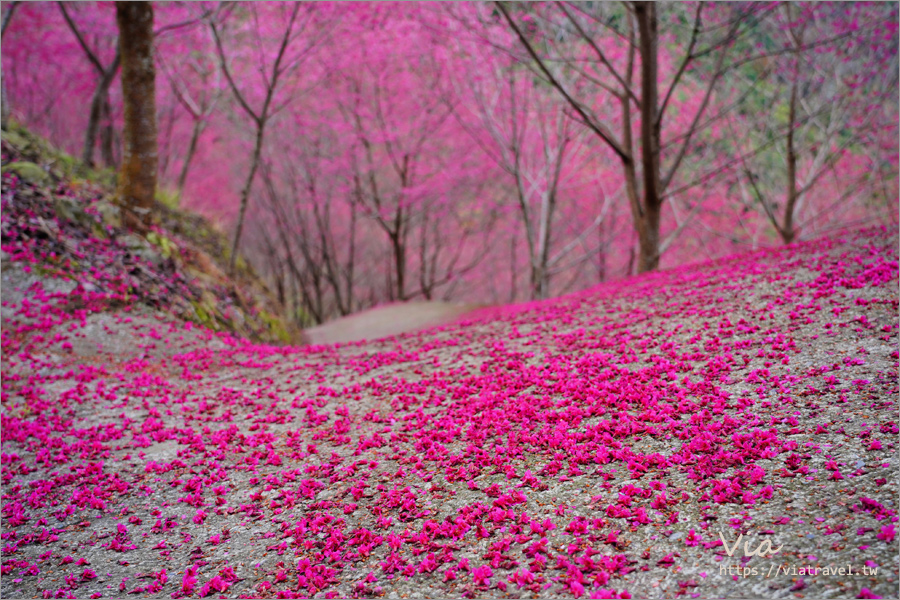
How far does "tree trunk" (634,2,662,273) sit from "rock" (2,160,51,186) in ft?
31.5

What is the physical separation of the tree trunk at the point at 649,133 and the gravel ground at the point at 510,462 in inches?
131

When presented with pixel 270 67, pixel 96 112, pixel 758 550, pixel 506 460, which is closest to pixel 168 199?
pixel 96 112

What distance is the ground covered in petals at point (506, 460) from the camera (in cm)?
267

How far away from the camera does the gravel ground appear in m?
2.66

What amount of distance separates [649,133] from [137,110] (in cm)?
881

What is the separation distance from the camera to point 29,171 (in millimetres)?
8516

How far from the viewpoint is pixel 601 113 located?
14203mm

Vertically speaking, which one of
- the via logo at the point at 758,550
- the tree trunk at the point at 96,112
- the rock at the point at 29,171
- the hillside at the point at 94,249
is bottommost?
the via logo at the point at 758,550

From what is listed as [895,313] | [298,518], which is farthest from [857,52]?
[298,518]

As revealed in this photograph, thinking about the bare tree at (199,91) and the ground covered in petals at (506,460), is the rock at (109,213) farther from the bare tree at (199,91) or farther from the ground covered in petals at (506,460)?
the bare tree at (199,91)

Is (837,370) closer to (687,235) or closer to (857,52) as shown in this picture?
(857,52)

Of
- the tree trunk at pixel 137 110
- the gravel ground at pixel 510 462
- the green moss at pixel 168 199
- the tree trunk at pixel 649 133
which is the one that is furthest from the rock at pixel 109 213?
the tree trunk at pixel 649 133

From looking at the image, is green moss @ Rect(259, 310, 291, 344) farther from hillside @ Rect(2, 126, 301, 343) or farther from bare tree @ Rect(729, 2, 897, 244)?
bare tree @ Rect(729, 2, 897, 244)

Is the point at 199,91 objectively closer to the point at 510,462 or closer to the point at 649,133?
the point at 649,133
